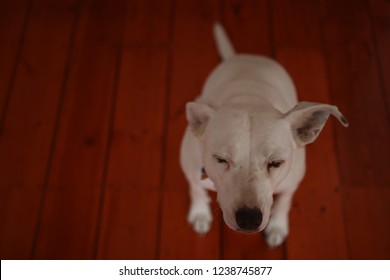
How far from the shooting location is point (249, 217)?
1.36m

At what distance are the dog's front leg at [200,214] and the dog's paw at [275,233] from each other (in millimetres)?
328

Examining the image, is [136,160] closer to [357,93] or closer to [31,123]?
[31,123]

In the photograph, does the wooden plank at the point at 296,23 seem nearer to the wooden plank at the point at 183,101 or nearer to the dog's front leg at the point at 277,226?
the wooden plank at the point at 183,101

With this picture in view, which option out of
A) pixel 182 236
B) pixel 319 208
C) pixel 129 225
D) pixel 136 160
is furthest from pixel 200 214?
pixel 319 208

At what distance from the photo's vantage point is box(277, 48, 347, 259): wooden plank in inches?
82.5

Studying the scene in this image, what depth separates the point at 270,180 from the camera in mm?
1433

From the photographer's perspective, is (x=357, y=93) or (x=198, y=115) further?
(x=357, y=93)

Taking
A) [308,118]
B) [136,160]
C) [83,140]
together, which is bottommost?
[308,118]

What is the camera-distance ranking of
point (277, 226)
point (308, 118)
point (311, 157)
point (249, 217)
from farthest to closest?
1. point (311, 157)
2. point (277, 226)
3. point (308, 118)
4. point (249, 217)

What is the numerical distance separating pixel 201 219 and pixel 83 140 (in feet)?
2.98

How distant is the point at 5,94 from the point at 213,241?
1.68 m

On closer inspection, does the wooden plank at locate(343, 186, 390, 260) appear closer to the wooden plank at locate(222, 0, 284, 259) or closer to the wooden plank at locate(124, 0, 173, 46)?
the wooden plank at locate(222, 0, 284, 259)

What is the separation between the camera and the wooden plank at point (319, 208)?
2096mm

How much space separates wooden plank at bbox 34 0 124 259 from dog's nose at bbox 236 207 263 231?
1.10 meters
